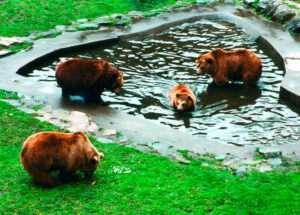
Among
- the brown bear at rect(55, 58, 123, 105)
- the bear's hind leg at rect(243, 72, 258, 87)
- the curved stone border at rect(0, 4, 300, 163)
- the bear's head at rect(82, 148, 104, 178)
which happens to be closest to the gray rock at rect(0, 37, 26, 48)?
the curved stone border at rect(0, 4, 300, 163)

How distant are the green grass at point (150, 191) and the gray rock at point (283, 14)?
38.1 ft

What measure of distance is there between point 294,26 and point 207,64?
5775mm

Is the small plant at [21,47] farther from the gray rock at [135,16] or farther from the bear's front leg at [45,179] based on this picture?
the bear's front leg at [45,179]

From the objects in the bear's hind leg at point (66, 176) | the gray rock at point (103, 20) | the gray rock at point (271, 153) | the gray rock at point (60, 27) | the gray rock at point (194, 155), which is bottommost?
the gray rock at point (194, 155)

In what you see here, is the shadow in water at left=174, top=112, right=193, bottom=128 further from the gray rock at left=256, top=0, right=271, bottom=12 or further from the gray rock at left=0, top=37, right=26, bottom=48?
the gray rock at left=256, top=0, right=271, bottom=12

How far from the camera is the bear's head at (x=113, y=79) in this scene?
13.0 metres

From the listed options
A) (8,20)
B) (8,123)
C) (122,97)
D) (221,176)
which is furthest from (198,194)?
(8,20)

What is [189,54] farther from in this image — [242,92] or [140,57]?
[242,92]

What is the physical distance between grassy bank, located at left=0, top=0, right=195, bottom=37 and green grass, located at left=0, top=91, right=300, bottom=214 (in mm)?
9634

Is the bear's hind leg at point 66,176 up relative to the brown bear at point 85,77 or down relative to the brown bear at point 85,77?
down

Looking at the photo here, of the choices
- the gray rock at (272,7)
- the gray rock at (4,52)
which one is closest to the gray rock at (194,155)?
the gray rock at (4,52)

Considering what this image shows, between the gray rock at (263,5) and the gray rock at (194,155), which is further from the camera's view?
the gray rock at (263,5)

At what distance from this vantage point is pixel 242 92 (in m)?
14.2

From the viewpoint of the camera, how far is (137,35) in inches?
755
